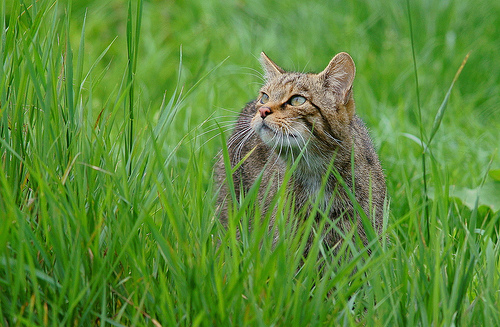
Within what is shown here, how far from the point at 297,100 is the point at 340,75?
289 millimetres

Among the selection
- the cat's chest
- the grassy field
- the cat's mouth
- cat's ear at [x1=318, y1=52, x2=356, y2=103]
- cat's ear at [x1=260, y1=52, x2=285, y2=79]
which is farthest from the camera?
cat's ear at [x1=260, y1=52, x2=285, y2=79]

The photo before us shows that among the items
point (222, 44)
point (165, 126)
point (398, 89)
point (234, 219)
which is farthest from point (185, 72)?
point (234, 219)

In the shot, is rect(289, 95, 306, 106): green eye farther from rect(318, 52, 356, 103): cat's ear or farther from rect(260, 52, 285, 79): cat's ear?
rect(260, 52, 285, 79): cat's ear

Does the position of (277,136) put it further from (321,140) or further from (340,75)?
(340,75)

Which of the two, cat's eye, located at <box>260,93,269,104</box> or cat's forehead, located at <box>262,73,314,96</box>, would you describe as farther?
cat's eye, located at <box>260,93,269,104</box>

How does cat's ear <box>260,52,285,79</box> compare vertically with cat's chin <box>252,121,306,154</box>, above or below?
above

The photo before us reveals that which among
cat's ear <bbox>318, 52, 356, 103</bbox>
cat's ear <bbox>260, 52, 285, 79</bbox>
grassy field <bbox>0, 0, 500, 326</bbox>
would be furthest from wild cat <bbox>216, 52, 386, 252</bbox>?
grassy field <bbox>0, 0, 500, 326</bbox>

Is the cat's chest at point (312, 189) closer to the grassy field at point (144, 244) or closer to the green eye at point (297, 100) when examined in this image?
the green eye at point (297, 100)

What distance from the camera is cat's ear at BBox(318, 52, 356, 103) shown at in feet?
11.3

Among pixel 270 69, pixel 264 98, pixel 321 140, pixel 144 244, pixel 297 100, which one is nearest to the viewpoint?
pixel 144 244

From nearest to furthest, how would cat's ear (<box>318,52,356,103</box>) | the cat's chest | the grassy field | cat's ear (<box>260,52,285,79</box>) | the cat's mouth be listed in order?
the grassy field < the cat's mouth < the cat's chest < cat's ear (<box>318,52,356,103</box>) < cat's ear (<box>260,52,285,79</box>)

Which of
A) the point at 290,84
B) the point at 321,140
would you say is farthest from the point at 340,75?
the point at 321,140

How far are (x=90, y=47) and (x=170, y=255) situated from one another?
4.78m

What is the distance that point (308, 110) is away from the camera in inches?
130
